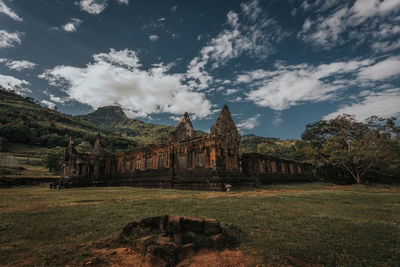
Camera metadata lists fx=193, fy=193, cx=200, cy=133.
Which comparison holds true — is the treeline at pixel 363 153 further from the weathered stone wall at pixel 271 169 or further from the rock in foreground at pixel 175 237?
the rock in foreground at pixel 175 237

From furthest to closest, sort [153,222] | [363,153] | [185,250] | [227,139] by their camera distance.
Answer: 1. [363,153]
2. [227,139]
3. [153,222]
4. [185,250]

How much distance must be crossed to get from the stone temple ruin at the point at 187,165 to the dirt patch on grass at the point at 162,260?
1157 cm

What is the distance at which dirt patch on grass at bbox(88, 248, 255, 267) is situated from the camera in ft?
10.2

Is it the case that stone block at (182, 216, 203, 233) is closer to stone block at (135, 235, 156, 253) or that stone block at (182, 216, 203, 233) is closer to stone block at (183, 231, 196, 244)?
stone block at (183, 231, 196, 244)

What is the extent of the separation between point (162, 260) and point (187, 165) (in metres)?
15.0

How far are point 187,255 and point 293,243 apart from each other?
2.06 m

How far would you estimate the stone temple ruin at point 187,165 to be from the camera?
16422mm

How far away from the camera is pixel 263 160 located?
24344 mm

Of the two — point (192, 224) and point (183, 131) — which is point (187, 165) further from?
point (192, 224)

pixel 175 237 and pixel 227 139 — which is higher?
pixel 227 139

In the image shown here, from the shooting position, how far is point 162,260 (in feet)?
10.3

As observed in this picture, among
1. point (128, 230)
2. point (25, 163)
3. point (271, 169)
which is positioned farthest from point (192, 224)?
point (25, 163)

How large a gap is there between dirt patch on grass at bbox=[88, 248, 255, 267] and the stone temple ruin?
11.6 meters

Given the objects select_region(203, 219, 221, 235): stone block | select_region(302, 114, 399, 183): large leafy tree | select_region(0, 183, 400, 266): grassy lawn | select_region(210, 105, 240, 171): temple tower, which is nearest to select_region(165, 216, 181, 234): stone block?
select_region(203, 219, 221, 235): stone block
